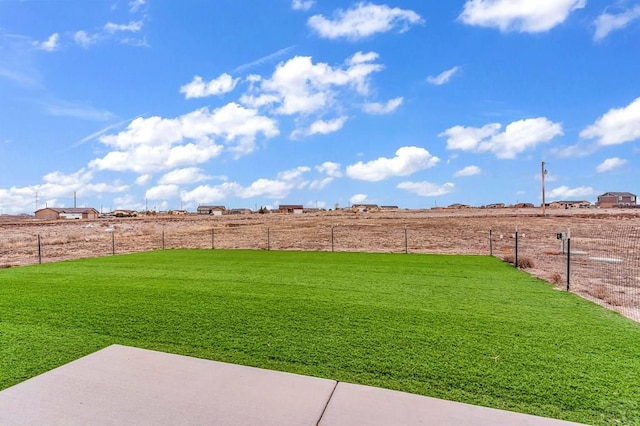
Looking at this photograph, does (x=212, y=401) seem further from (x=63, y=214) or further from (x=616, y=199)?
(x=616, y=199)

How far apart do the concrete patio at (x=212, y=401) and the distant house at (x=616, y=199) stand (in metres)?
133

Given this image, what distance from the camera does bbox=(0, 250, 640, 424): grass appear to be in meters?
3.01

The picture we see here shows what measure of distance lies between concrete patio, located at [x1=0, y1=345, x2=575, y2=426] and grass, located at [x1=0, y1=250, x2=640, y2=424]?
0.79ft

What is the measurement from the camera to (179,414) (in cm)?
254

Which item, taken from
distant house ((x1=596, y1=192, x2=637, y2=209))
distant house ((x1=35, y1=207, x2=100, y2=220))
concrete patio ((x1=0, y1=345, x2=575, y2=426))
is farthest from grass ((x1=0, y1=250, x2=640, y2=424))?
distant house ((x1=596, y1=192, x2=637, y2=209))

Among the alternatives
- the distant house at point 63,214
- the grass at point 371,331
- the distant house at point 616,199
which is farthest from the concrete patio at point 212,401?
the distant house at point 616,199

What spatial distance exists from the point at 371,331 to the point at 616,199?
136 meters

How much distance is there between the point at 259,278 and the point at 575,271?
335 inches

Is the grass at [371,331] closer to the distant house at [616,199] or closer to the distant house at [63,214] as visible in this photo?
the distant house at [63,214]

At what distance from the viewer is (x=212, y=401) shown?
2.70 meters

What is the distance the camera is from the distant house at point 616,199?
107 metres

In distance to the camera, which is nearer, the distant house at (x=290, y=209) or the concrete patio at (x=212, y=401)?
the concrete patio at (x=212, y=401)

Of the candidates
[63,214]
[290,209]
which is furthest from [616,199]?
[63,214]

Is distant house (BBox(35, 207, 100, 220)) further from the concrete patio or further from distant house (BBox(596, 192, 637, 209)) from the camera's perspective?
distant house (BBox(596, 192, 637, 209))
